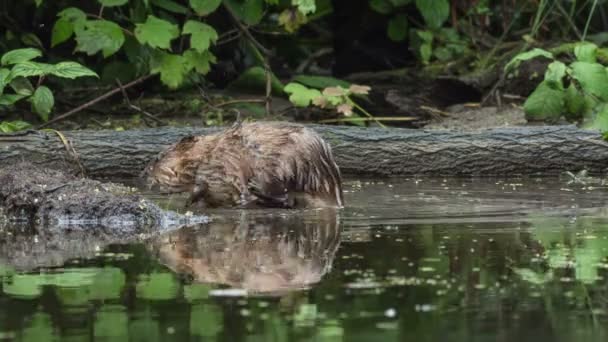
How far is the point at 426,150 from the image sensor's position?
29.4 ft

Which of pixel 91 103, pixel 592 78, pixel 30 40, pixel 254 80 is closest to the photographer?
pixel 592 78

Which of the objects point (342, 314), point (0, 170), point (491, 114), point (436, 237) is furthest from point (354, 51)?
point (342, 314)

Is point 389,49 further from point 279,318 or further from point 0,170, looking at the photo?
point 279,318

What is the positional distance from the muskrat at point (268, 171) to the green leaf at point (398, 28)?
227 inches

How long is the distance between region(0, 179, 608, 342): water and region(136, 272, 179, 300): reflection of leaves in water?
0.03 ft

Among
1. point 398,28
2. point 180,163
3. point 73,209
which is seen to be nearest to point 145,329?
point 73,209

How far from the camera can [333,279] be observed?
477cm

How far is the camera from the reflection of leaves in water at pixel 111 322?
151 inches

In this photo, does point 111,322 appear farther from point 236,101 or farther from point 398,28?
point 398,28

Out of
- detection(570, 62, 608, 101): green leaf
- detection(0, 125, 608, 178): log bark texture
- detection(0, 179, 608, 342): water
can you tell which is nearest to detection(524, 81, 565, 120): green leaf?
detection(570, 62, 608, 101): green leaf

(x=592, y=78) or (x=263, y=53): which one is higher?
(x=263, y=53)

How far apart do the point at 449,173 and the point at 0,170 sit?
3168 mm

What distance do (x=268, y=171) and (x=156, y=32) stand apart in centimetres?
349

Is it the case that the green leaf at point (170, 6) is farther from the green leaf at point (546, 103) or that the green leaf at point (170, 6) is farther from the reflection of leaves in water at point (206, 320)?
the reflection of leaves in water at point (206, 320)
